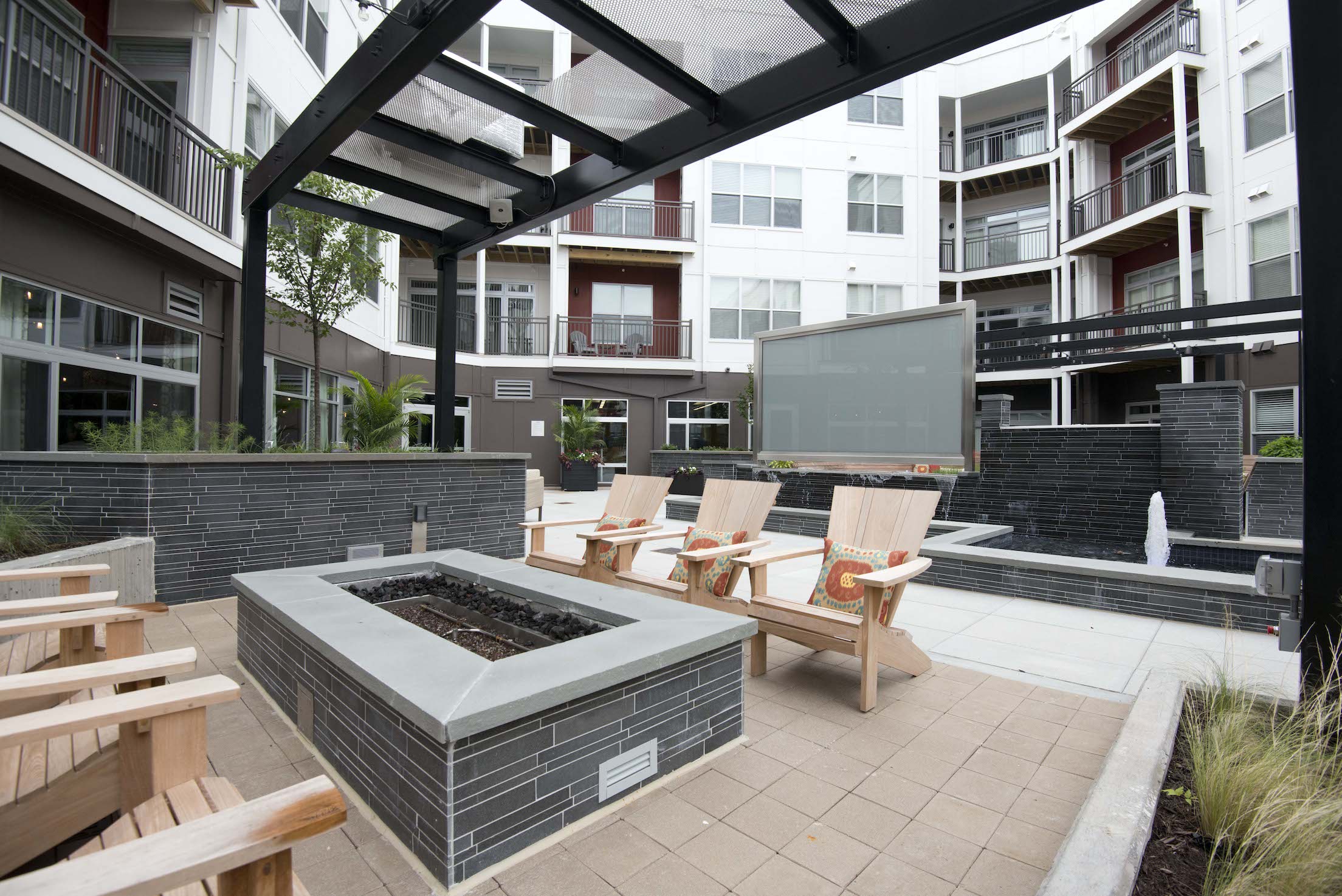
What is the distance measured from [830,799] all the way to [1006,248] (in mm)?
20803

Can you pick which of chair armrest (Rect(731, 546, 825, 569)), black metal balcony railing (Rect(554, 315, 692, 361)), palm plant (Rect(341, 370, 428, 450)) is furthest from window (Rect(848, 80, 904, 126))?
chair armrest (Rect(731, 546, 825, 569))

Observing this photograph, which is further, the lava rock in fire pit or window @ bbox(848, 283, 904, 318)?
window @ bbox(848, 283, 904, 318)

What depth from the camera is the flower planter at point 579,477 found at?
51.9 feet

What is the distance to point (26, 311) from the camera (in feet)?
18.9

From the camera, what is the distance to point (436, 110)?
13.4 feet

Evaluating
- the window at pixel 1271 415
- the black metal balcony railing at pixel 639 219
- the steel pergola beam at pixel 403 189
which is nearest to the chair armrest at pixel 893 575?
the steel pergola beam at pixel 403 189

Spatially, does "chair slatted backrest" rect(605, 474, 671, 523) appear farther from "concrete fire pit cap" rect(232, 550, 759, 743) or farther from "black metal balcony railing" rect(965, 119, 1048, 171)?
"black metal balcony railing" rect(965, 119, 1048, 171)

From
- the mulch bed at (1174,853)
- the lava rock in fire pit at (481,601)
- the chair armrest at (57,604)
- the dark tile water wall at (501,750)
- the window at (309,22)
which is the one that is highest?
the window at (309,22)

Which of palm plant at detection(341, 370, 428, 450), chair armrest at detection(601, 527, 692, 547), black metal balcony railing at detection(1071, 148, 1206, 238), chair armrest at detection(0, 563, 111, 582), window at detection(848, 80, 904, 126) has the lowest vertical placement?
chair armrest at detection(601, 527, 692, 547)

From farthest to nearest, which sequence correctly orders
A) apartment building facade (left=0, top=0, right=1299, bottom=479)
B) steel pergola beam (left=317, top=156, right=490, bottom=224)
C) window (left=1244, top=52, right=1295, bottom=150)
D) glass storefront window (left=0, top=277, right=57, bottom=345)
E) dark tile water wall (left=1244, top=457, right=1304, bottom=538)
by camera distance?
window (left=1244, top=52, right=1295, bottom=150)
apartment building facade (left=0, top=0, right=1299, bottom=479)
dark tile water wall (left=1244, top=457, right=1304, bottom=538)
glass storefront window (left=0, top=277, right=57, bottom=345)
steel pergola beam (left=317, top=156, right=490, bottom=224)

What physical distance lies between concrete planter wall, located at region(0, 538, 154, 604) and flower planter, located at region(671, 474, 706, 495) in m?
9.76

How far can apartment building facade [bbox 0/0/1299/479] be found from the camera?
11.8m

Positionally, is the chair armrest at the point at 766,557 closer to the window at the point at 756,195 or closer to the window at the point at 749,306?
the window at the point at 749,306

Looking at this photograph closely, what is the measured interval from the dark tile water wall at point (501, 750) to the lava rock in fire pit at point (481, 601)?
0.54 meters
